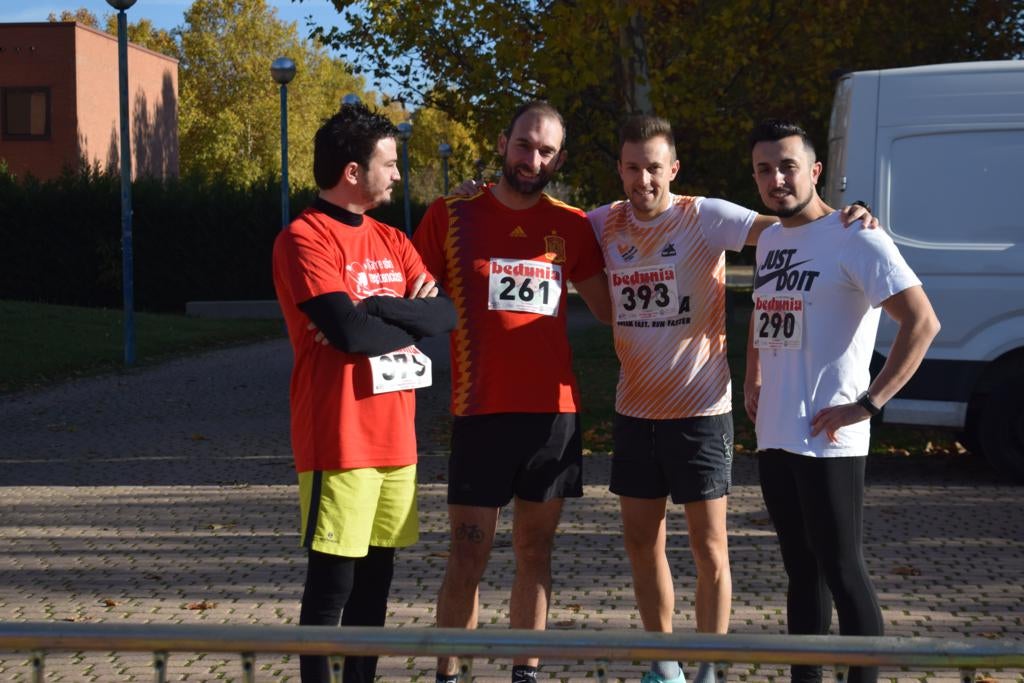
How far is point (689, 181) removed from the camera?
83.6 ft

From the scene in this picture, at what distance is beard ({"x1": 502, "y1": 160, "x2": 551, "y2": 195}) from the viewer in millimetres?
4836

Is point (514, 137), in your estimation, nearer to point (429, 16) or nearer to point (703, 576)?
point (703, 576)

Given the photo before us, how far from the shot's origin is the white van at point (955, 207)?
9398mm

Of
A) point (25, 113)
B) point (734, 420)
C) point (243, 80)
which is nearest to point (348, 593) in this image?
point (734, 420)

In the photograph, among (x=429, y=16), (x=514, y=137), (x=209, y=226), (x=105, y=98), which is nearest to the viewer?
(x=514, y=137)

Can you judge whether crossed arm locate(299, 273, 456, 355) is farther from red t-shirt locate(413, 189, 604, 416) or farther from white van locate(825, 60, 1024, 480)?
white van locate(825, 60, 1024, 480)

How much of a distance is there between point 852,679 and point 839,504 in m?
1.15

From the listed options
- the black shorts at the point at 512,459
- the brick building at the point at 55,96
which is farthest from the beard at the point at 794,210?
the brick building at the point at 55,96

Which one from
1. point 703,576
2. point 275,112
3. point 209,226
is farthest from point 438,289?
point 275,112

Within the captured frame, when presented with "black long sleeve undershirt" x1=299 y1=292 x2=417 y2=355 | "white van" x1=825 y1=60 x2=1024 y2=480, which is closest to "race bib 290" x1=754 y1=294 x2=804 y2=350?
"black long sleeve undershirt" x1=299 y1=292 x2=417 y2=355

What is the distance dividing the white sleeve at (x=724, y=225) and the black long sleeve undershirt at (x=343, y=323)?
1.34 m

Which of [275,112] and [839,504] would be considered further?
[275,112]

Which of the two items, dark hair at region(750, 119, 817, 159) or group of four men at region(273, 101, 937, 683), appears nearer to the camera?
group of four men at region(273, 101, 937, 683)

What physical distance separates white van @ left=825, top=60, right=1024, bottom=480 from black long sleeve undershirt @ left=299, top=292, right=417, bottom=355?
19.2 feet
